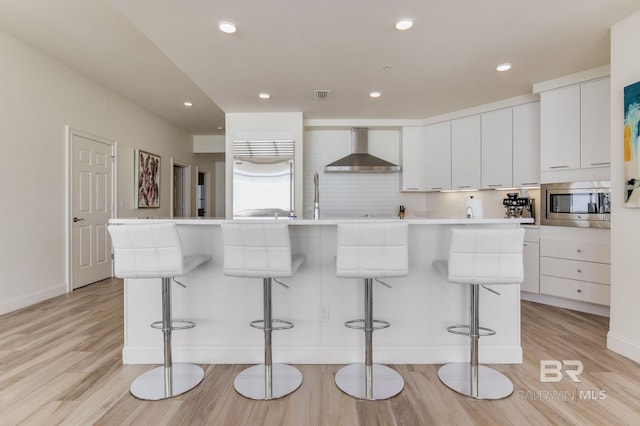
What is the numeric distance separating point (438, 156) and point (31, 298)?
17.9ft

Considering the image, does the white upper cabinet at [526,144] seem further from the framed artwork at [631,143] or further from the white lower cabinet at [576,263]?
the framed artwork at [631,143]

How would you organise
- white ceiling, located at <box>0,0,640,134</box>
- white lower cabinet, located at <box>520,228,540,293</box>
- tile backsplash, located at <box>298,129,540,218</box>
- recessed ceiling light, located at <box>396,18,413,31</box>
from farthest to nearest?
tile backsplash, located at <box>298,129,540,218</box>
white lower cabinet, located at <box>520,228,540,293</box>
recessed ceiling light, located at <box>396,18,413,31</box>
white ceiling, located at <box>0,0,640,134</box>

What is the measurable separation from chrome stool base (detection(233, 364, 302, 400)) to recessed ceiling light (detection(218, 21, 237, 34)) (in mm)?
2471

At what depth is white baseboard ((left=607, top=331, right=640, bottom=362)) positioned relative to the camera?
A: 7.59ft

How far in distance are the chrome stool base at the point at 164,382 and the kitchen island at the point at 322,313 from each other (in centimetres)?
13

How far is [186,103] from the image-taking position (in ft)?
17.4

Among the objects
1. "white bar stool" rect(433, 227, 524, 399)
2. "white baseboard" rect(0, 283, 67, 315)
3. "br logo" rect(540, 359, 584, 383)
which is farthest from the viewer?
"white baseboard" rect(0, 283, 67, 315)

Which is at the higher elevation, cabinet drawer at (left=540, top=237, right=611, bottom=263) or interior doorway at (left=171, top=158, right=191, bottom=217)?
interior doorway at (left=171, top=158, right=191, bottom=217)

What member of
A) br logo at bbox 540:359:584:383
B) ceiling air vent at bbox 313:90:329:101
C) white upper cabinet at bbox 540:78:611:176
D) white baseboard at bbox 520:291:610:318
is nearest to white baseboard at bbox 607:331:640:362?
br logo at bbox 540:359:584:383

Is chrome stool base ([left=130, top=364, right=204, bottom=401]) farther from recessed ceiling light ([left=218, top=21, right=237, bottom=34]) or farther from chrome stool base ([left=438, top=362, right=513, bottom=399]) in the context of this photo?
recessed ceiling light ([left=218, top=21, right=237, bottom=34])

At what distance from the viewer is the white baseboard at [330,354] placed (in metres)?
2.32

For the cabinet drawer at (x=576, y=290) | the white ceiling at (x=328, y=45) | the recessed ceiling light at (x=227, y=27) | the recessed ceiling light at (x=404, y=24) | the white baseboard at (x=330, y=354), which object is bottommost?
the white baseboard at (x=330, y=354)

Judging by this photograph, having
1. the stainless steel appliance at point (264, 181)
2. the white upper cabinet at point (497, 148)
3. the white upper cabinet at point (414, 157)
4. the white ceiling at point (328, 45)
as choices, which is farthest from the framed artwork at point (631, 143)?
the stainless steel appliance at point (264, 181)

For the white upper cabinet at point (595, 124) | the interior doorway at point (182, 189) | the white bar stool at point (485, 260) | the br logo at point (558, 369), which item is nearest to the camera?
the white bar stool at point (485, 260)
